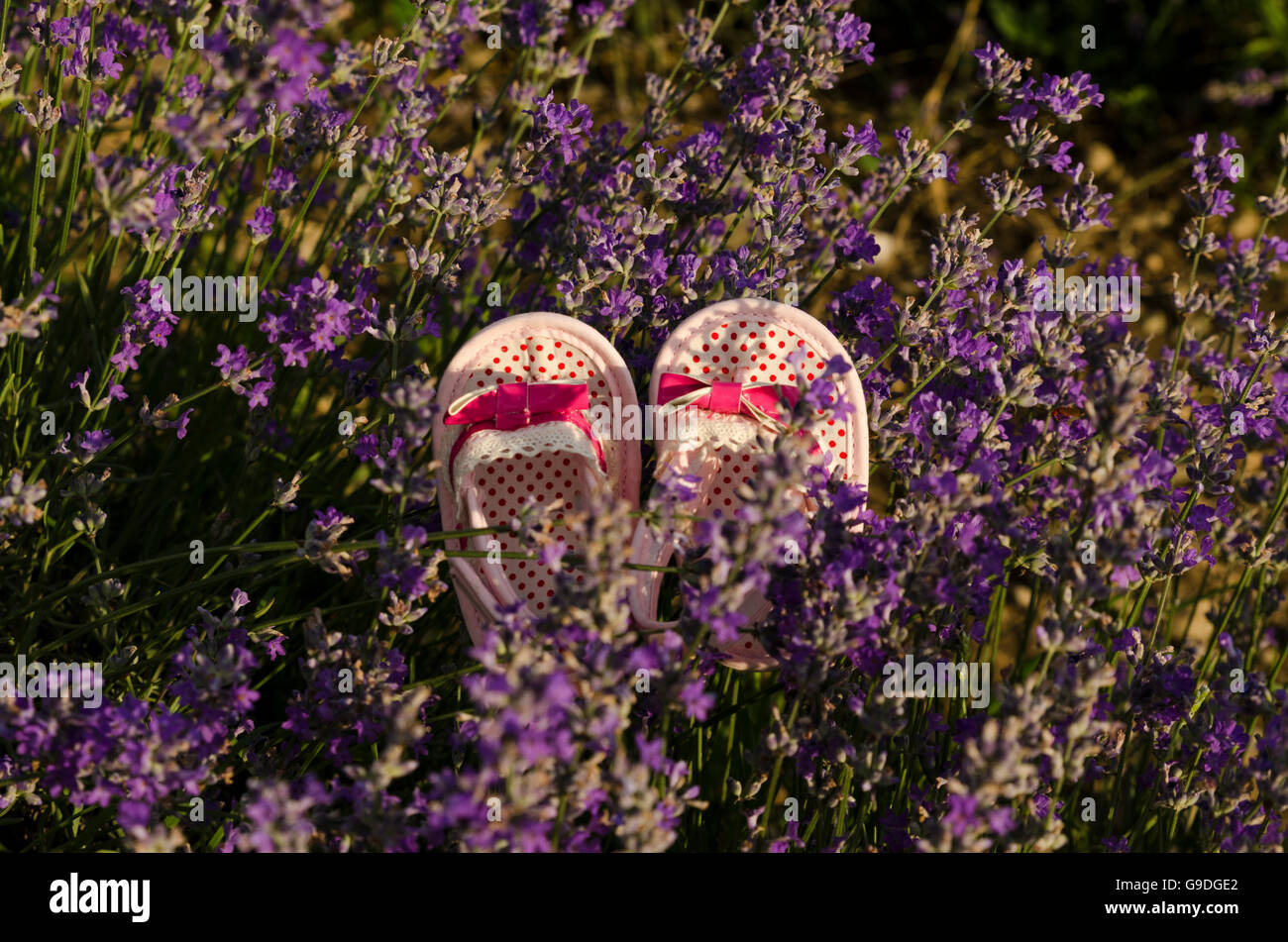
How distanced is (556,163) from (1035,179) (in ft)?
8.51

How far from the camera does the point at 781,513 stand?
132 centimetres

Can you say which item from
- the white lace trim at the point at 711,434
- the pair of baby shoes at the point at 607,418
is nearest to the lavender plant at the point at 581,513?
the pair of baby shoes at the point at 607,418

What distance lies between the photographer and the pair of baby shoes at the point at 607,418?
210 centimetres

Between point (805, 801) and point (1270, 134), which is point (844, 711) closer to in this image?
point (805, 801)

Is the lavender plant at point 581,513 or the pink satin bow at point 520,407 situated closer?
the lavender plant at point 581,513

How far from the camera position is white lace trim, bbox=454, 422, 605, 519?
2111 mm

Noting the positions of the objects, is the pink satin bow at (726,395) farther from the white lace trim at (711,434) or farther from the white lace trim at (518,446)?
the white lace trim at (518,446)

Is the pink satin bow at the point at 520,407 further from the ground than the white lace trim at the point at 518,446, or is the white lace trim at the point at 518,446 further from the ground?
the pink satin bow at the point at 520,407

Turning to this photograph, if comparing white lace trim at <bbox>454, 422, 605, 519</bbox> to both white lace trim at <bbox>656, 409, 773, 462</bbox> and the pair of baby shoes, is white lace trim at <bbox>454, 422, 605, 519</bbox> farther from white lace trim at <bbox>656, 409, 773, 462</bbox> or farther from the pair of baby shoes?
white lace trim at <bbox>656, 409, 773, 462</bbox>

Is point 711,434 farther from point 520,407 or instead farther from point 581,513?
point 581,513

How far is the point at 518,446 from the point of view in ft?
6.99

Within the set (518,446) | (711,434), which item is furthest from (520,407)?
(711,434)

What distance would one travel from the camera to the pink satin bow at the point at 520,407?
216cm

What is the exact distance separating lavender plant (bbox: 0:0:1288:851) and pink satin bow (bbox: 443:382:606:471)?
164mm
